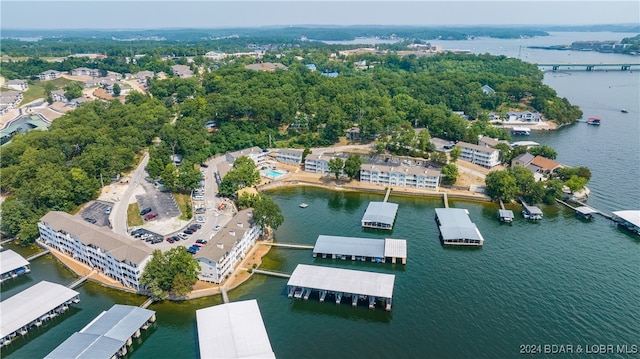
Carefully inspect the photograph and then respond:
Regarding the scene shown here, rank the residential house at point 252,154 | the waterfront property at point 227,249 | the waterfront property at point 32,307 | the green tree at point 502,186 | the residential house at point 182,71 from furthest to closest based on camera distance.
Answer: the residential house at point 182,71, the residential house at point 252,154, the green tree at point 502,186, the waterfront property at point 227,249, the waterfront property at point 32,307

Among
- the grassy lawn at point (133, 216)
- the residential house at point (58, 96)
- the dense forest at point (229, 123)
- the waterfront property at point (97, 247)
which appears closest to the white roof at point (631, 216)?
the dense forest at point (229, 123)

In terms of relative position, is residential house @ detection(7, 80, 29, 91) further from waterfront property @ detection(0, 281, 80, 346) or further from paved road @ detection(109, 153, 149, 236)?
waterfront property @ detection(0, 281, 80, 346)

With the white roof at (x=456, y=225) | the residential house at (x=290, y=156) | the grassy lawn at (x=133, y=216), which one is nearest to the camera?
the white roof at (x=456, y=225)

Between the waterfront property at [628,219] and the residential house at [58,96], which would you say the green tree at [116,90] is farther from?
the waterfront property at [628,219]

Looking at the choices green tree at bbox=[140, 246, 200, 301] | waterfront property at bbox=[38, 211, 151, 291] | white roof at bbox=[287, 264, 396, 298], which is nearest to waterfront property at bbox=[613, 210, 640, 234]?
white roof at bbox=[287, 264, 396, 298]

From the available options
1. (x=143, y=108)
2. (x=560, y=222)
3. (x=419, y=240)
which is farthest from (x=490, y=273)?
(x=143, y=108)

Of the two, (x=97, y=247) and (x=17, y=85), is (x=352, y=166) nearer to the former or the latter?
(x=97, y=247)
